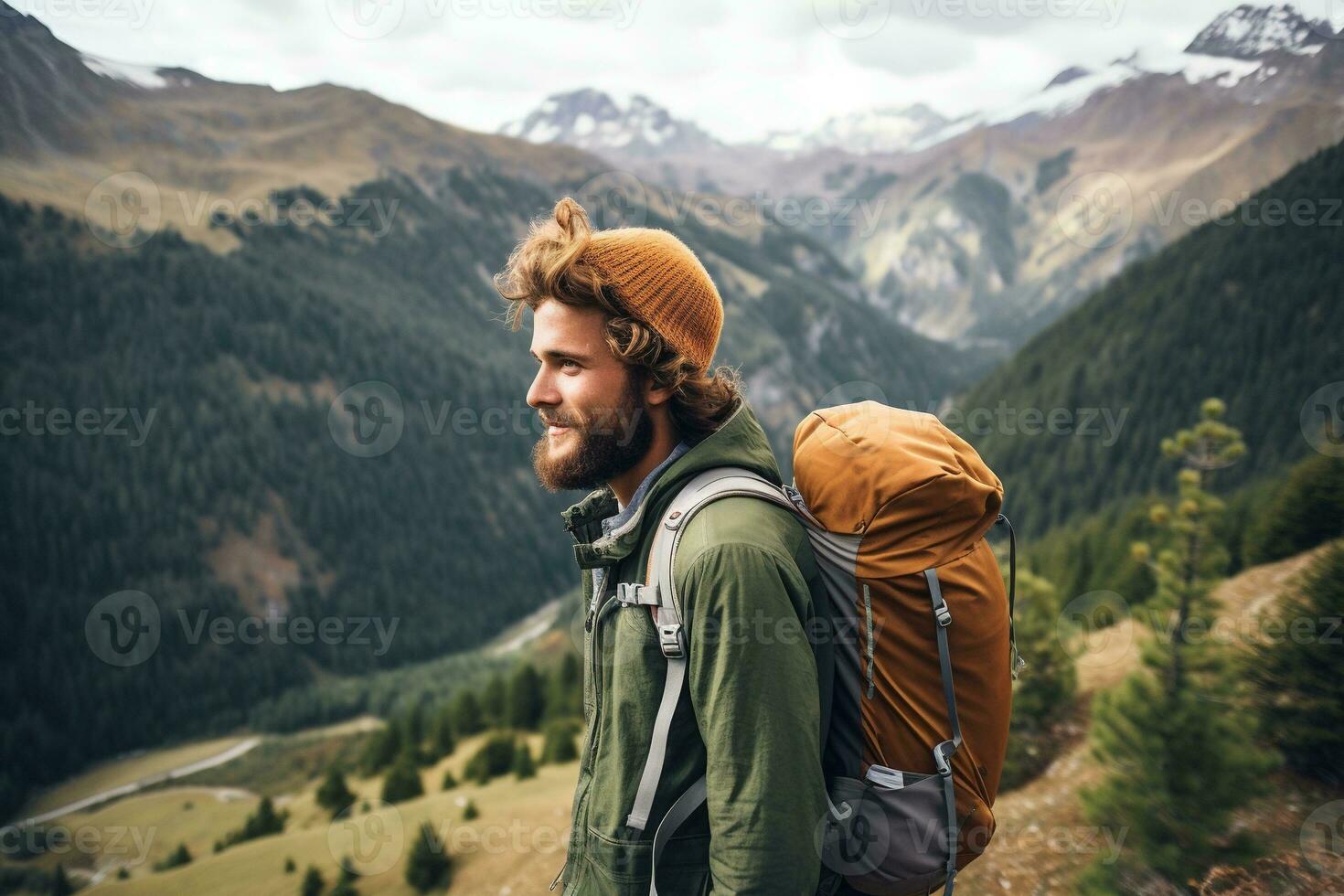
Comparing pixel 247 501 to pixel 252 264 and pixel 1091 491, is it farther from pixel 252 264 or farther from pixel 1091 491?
pixel 1091 491

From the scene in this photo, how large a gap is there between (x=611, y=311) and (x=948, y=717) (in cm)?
201

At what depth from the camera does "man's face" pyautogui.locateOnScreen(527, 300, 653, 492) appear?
3.21 m

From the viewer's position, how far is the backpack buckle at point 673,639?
271 cm

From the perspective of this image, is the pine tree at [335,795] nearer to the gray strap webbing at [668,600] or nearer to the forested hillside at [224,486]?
the gray strap webbing at [668,600]

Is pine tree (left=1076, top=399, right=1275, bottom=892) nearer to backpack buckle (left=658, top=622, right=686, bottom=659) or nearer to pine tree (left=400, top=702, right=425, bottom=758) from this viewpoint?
backpack buckle (left=658, top=622, right=686, bottom=659)

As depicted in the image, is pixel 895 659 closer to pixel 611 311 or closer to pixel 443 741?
pixel 611 311

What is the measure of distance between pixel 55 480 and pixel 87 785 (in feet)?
147

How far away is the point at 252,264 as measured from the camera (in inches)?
6471

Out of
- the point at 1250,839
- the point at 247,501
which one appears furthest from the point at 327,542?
the point at 1250,839

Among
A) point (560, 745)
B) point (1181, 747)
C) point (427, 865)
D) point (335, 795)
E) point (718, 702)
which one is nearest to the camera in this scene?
point (718, 702)

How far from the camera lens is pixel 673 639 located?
2.71 metres

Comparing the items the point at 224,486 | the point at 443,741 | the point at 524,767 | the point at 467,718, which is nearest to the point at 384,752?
the point at 467,718

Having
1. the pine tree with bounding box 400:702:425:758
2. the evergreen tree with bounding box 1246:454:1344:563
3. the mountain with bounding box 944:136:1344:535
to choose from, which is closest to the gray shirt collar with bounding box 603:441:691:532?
the evergreen tree with bounding box 1246:454:1344:563

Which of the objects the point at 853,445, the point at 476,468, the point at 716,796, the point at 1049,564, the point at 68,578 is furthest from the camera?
the point at 476,468
